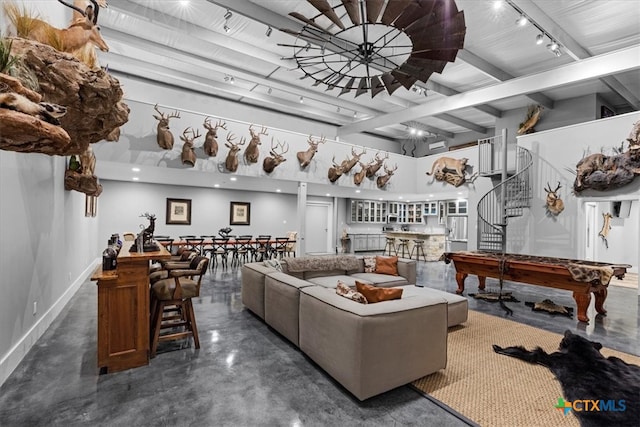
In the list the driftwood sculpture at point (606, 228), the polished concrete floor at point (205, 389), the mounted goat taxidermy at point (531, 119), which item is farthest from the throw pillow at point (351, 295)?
the driftwood sculpture at point (606, 228)

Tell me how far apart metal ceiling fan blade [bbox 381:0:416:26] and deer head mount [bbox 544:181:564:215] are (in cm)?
707

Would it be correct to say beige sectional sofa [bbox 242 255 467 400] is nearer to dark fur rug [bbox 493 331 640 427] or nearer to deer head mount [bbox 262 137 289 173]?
dark fur rug [bbox 493 331 640 427]

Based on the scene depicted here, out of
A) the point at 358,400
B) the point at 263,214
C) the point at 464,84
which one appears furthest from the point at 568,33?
the point at 263,214

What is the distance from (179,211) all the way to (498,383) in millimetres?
9740

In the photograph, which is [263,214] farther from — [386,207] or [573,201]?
[573,201]

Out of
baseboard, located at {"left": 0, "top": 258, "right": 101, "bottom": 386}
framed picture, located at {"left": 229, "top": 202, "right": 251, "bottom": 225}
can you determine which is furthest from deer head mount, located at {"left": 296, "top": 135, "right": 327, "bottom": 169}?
baseboard, located at {"left": 0, "top": 258, "right": 101, "bottom": 386}

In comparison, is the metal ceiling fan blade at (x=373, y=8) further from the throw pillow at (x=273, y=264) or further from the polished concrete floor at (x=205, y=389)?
the throw pillow at (x=273, y=264)

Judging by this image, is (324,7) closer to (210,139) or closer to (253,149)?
(210,139)

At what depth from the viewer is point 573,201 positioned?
23.3 ft

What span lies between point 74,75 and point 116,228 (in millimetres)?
8970

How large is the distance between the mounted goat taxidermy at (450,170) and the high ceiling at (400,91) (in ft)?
5.50

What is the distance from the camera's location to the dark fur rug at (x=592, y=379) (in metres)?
2.15

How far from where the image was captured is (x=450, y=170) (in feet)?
31.9

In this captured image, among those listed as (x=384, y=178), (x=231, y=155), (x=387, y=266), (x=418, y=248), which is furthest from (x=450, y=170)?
(x=231, y=155)
